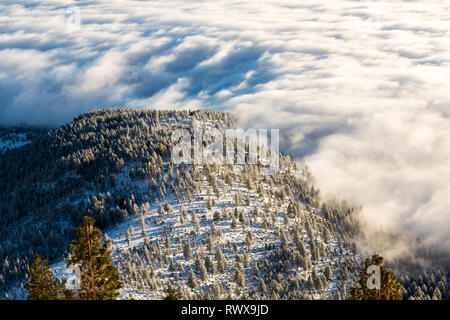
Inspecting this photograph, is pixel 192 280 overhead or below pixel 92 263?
below

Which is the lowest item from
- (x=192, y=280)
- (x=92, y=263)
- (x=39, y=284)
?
(x=192, y=280)

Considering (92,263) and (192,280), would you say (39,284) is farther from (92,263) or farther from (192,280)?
(192,280)

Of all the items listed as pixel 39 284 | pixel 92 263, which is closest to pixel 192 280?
pixel 39 284

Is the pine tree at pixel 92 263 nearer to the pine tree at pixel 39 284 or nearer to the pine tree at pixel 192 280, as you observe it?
the pine tree at pixel 39 284

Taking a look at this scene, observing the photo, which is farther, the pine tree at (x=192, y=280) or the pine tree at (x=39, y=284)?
the pine tree at (x=192, y=280)

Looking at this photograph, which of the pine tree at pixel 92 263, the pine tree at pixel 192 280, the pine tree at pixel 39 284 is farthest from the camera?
the pine tree at pixel 192 280

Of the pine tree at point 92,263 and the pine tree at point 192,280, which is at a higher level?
the pine tree at point 92,263

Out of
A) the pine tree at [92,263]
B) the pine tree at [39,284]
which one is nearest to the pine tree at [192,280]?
the pine tree at [39,284]

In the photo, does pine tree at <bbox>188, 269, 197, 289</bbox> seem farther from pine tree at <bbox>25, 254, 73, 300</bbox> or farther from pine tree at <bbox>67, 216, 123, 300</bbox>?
pine tree at <bbox>67, 216, 123, 300</bbox>

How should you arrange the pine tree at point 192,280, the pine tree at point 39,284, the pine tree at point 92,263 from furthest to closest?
the pine tree at point 192,280 → the pine tree at point 39,284 → the pine tree at point 92,263
